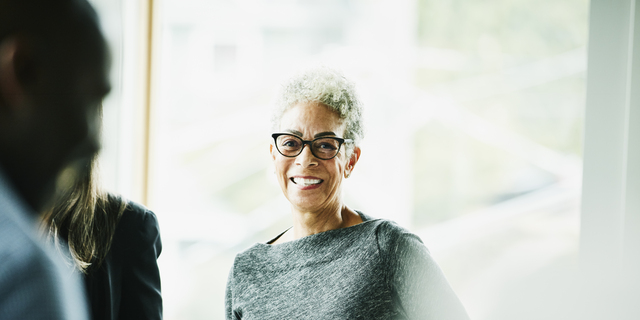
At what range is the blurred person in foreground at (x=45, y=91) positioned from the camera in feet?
1.68

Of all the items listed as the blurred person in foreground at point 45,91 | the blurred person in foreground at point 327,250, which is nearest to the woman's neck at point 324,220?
the blurred person in foreground at point 327,250

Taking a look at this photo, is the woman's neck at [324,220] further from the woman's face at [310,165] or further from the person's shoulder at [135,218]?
the person's shoulder at [135,218]

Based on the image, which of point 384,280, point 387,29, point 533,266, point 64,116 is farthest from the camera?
point 387,29

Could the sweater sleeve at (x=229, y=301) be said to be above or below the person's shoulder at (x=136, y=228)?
below

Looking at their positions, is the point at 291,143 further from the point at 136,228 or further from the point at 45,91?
the point at 45,91

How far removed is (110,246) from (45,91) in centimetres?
48

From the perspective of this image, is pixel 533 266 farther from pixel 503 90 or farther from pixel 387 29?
pixel 387 29

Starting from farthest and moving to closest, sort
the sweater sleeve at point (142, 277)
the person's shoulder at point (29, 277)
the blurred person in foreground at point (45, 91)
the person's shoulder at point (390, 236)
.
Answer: the person's shoulder at point (390, 236) < the sweater sleeve at point (142, 277) < the blurred person in foreground at point (45, 91) < the person's shoulder at point (29, 277)

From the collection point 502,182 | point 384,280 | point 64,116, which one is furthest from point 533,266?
point 64,116

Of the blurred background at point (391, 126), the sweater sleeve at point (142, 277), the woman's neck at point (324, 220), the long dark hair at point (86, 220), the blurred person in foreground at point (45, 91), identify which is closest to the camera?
the blurred person in foreground at point (45, 91)

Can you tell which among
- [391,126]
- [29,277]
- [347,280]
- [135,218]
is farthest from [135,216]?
[391,126]

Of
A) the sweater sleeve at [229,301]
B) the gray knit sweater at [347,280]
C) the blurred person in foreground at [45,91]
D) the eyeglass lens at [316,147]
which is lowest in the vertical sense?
the sweater sleeve at [229,301]

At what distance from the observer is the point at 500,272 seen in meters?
1.81

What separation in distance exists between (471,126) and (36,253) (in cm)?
182
